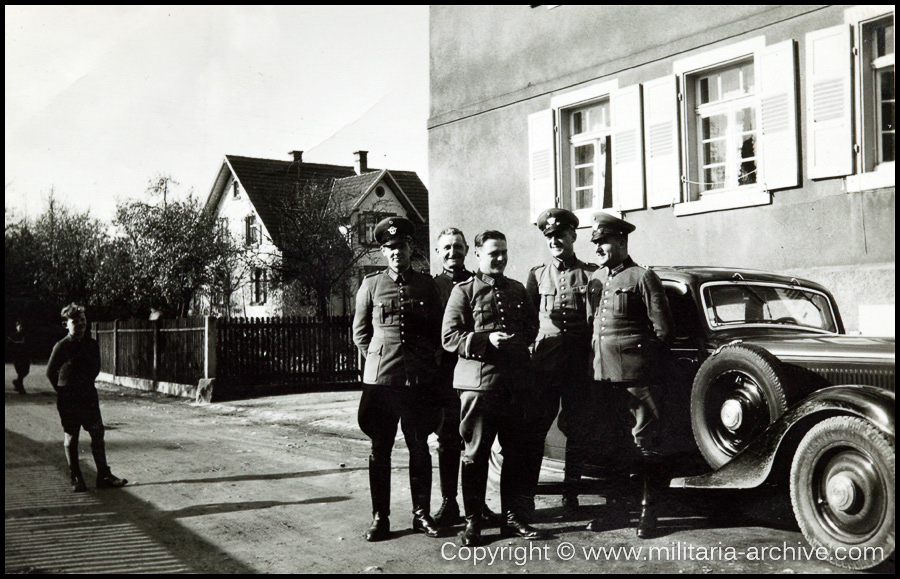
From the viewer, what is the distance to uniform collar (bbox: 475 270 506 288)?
18.3 ft

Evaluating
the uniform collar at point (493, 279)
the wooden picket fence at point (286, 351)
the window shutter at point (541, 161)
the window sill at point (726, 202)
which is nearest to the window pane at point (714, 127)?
the window sill at point (726, 202)

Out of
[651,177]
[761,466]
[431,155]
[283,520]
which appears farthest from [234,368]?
[761,466]

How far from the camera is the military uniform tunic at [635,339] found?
18.2 feet

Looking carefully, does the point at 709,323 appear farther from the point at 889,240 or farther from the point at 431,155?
the point at 431,155

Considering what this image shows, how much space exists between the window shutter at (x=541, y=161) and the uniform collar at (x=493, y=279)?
720cm

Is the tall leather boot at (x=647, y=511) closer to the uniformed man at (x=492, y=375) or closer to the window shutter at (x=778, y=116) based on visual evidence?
the uniformed man at (x=492, y=375)

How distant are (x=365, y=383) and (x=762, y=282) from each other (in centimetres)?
333

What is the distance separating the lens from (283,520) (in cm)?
603

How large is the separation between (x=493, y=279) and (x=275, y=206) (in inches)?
819

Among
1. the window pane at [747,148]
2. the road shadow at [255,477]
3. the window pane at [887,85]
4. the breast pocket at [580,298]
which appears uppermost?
the window pane at [887,85]

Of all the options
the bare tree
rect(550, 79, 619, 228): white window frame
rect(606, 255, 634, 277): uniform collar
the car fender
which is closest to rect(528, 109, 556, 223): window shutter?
rect(550, 79, 619, 228): white window frame

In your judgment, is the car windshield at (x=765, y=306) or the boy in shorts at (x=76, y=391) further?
the boy in shorts at (x=76, y=391)

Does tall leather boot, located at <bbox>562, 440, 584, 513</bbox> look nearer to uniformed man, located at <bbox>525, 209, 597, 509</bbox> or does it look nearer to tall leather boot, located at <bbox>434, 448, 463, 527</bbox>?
uniformed man, located at <bbox>525, 209, 597, 509</bbox>

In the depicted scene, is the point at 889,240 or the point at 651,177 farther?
the point at 651,177
